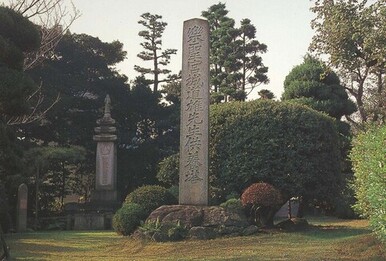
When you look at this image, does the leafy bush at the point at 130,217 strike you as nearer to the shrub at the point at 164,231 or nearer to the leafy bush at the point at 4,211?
the shrub at the point at 164,231

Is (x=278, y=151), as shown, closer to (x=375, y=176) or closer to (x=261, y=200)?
(x=261, y=200)

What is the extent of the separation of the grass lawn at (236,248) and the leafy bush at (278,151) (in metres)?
1.34

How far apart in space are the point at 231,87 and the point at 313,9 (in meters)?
15.0

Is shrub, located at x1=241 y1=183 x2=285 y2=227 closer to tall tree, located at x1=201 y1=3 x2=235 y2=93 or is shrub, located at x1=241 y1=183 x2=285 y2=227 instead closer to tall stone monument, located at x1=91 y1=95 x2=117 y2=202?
tall stone monument, located at x1=91 y1=95 x2=117 y2=202

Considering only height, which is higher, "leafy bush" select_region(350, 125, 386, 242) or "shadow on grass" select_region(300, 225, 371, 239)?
"leafy bush" select_region(350, 125, 386, 242)

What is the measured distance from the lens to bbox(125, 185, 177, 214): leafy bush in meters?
14.9

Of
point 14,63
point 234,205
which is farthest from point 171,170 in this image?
point 14,63

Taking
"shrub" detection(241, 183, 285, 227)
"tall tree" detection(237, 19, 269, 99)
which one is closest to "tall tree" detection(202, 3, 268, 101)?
"tall tree" detection(237, 19, 269, 99)

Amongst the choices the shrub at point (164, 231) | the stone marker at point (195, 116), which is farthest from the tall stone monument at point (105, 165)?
the shrub at point (164, 231)

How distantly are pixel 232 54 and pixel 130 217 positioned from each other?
19344 mm

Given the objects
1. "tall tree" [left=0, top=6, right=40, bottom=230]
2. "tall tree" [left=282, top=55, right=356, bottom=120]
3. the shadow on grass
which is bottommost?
the shadow on grass

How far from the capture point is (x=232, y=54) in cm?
3216

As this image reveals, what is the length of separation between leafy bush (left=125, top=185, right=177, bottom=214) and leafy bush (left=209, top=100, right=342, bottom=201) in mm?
1352

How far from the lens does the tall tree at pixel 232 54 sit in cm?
3203
